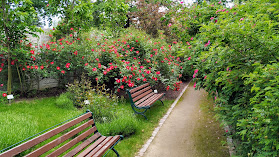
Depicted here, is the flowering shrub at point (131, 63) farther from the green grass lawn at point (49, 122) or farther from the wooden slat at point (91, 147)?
the wooden slat at point (91, 147)

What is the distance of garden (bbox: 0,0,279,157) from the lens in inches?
88.8

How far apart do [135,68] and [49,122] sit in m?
3.02

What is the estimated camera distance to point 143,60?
7594 mm

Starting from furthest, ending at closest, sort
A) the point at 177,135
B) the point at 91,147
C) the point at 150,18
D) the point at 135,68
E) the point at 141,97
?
the point at 150,18 < the point at 135,68 < the point at 141,97 < the point at 177,135 < the point at 91,147

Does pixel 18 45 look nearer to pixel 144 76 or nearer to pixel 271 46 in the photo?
pixel 144 76

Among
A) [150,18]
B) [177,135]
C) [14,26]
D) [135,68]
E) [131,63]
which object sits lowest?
[177,135]

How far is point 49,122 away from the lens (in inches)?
173

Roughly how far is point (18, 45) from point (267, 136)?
637 cm

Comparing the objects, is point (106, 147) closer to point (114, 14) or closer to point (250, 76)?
point (250, 76)

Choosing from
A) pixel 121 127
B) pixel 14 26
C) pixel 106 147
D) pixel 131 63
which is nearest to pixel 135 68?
pixel 131 63

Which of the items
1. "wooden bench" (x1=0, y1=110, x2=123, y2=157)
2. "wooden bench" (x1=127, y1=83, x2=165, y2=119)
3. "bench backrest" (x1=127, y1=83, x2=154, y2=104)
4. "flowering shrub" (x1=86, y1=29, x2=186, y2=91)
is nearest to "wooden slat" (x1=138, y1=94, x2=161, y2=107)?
"wooden bench" (x1=127, y1=83, x2=165, y2=119)

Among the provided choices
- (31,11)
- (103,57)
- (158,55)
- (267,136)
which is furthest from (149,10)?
(267,136)

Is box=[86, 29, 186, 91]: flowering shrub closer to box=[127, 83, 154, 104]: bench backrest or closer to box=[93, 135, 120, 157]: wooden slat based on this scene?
box=[127, 83, 154, 104]: bench backrest

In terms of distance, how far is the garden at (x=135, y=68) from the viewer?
2256 mm
